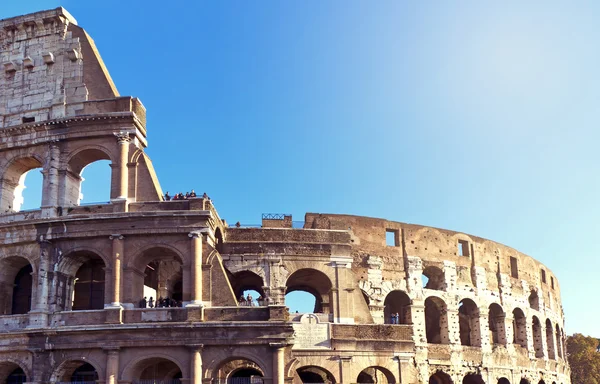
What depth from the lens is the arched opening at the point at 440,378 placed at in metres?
31.9

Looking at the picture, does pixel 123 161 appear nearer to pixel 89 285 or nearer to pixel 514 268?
pixel 89 285

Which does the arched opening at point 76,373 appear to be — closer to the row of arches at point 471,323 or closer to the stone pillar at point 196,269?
the stone pillar at point 196,269

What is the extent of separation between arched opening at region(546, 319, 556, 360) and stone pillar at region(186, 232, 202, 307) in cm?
2279

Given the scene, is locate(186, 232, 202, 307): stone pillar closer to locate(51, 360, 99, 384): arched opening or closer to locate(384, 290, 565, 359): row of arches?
locate(51, 360, 99, 384): arched opening

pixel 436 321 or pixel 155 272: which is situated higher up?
pixel 155 272

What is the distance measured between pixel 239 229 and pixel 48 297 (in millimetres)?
7335

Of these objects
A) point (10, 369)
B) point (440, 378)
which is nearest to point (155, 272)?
point (10, 369)

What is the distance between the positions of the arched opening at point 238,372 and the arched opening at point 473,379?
35.4 ft

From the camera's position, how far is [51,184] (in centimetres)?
2608

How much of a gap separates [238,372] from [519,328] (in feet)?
53.0

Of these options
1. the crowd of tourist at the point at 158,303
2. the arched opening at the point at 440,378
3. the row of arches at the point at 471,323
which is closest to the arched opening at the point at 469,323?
the row of arches at the point at 471,323

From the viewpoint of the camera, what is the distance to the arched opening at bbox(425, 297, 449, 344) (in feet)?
106

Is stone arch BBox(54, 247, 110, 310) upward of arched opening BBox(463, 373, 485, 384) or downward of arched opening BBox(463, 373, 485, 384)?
upward

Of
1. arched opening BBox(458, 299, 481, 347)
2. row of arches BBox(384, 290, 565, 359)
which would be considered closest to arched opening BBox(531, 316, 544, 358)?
row of arches BBox(384, 290, 565, 359)
